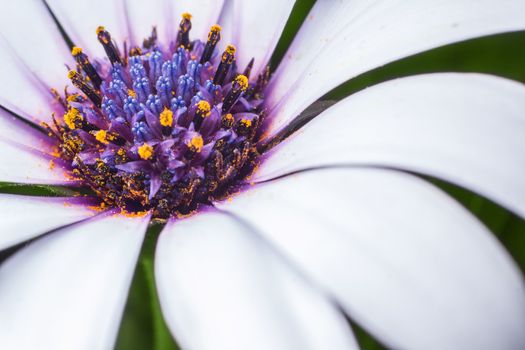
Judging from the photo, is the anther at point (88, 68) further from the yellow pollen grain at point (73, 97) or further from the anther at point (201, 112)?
the anther at point (201, 112)

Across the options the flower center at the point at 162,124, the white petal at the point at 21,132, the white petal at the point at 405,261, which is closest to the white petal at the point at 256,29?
the flower center at the point at 162,124

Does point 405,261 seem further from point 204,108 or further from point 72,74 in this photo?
point 72,74

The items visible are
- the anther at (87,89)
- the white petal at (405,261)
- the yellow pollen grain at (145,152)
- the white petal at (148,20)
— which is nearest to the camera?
the white petal at (405,261)

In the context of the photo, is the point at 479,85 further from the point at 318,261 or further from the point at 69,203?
the point at 69,203

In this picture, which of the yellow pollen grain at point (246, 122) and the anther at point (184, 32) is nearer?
the yellow pollen grain at point (246, 122)

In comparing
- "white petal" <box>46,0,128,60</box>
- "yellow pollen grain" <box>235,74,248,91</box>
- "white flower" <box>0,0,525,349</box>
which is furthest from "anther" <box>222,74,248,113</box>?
"white petal" <box>46,0,128,60</box>

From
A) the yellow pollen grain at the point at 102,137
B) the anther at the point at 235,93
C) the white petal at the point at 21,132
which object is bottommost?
the white petal at the point at 21,132

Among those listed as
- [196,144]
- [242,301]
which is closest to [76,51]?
[196,144]

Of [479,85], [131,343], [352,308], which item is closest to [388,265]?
[352,308]
